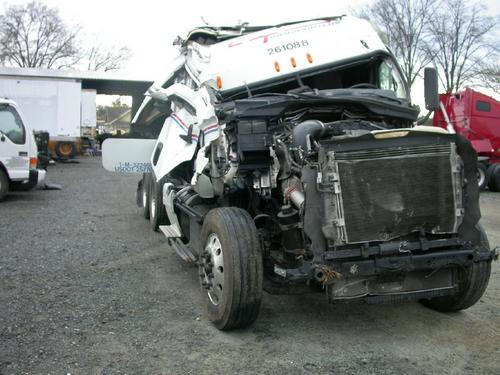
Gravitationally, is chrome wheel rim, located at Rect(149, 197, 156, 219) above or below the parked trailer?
below

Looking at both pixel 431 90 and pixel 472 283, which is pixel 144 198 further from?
pixel 472 283

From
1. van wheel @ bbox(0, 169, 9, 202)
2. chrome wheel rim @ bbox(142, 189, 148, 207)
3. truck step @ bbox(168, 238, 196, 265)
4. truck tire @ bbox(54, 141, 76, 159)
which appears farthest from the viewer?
truck tire @ bbox(54, 141, 76, 159)

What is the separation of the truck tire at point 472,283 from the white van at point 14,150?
31.0ft

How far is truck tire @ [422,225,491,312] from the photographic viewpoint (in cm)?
429

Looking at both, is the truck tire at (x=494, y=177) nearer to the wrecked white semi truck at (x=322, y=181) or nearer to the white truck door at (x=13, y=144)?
the wrecked white semi truck at (x=322, y=181)

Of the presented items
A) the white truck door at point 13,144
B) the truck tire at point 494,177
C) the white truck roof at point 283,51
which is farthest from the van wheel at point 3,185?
the truck tire at point 494,177

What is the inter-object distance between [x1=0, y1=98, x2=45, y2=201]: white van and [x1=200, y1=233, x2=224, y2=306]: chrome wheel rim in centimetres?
800

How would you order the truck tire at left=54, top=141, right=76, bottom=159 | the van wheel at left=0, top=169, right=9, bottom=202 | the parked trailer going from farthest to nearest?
the truck tire at left=54, top=141, right=76, bottom=159 < the parked trailer < the van wheel at left=0, top=169, right=9, bottom=202

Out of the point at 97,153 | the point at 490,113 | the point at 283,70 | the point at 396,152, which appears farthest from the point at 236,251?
the point at 97,153

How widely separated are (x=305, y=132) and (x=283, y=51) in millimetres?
1925

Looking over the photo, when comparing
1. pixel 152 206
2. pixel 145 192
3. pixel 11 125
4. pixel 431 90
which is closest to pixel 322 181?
pixel 431 90

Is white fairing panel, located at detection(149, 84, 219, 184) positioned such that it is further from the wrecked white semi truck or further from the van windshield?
the van windshield

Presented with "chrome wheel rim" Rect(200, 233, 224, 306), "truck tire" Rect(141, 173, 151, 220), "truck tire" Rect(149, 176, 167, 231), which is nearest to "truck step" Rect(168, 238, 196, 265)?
"chrome wheel rim" Rect(200, 233, 224, 306)

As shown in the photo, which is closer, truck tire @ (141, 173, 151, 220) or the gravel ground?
the gravel ground
